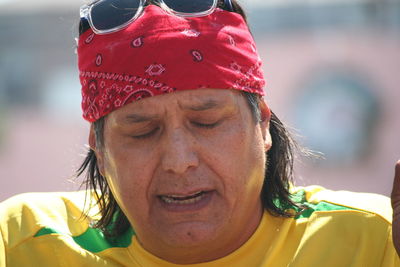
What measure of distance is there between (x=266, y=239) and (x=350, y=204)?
38 centimetres

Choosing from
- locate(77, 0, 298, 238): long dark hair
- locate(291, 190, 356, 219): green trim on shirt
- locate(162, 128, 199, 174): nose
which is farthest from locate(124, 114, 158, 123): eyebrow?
locate(291, 190, 356, 219): green trim on shirt

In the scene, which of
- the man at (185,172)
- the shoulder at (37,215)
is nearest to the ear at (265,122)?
the man at (185,172)

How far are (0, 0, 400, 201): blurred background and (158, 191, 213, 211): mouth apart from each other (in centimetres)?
1076

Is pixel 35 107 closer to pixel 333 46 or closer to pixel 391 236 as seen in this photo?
pixel 333 46

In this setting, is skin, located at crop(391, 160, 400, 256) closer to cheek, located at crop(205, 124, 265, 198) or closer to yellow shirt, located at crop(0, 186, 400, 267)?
yellow shirt, located at crop(0, 186, 400, 267)

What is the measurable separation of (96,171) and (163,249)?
0.66 m

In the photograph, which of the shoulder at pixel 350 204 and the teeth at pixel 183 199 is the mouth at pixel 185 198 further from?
the shoulder at pixel 350 204

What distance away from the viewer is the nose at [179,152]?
2635mm

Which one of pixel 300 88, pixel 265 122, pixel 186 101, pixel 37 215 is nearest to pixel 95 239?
pixel 37 215

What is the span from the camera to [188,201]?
8.87ft

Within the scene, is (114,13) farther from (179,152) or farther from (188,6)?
(179,152)

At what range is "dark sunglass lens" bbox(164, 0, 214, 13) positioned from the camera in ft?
9.42

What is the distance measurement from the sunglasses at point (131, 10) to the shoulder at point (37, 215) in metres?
0.80

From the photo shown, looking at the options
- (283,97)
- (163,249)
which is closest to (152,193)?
(163,249)
